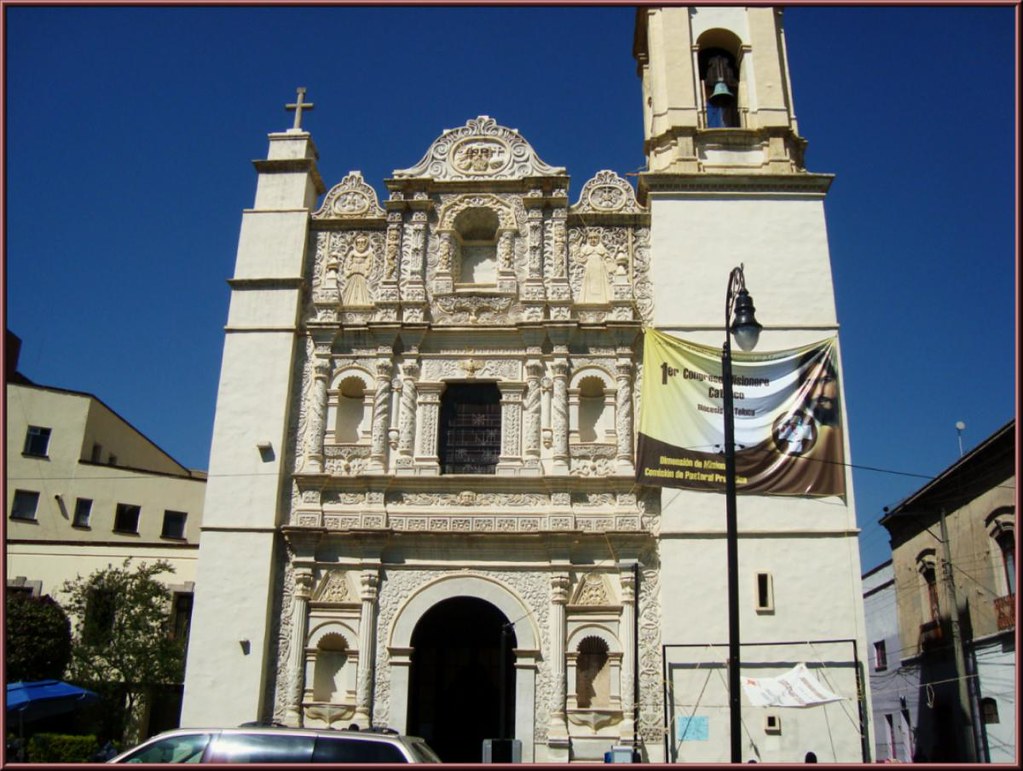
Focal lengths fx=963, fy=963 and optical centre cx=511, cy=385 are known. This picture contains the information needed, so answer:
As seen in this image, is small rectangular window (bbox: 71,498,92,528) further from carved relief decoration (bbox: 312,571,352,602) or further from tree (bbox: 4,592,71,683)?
carved relief decoration (bbox: 312,571,352,602)

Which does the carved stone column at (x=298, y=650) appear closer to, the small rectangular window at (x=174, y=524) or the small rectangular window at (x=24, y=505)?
the small rectangular window at (x=174, y=524)

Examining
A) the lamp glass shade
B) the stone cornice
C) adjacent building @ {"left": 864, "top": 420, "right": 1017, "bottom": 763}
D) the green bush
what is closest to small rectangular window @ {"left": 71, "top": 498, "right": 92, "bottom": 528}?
the green bush

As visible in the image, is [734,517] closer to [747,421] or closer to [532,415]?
[747,421]

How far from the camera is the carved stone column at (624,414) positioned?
61.1 ft

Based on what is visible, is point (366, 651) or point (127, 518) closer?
point (366, 651)

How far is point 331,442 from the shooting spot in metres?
19.4

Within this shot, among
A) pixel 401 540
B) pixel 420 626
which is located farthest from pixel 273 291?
pixel 420 626

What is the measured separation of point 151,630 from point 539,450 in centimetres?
966

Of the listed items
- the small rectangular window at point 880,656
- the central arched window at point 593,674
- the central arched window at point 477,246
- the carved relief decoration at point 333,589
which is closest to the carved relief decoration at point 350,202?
the central arched window at point 477,246

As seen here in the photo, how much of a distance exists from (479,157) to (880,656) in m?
21.3

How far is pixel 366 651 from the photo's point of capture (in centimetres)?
1756

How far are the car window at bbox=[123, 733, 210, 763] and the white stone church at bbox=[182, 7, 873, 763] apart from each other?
309 inches

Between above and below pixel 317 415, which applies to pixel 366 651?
below

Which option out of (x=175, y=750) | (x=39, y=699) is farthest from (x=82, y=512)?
(x=175, y=750)
